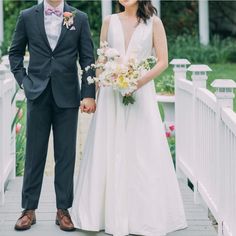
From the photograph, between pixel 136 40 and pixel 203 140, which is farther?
pixel 203 140

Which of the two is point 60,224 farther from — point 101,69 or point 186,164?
point 186,164

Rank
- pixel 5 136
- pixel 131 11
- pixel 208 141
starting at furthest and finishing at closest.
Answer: pixel 5 136, pixel 208 141, pixel 131 11

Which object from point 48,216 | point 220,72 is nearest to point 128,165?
point 48,216

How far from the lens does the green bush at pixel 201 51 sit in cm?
2169

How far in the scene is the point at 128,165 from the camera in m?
5.40

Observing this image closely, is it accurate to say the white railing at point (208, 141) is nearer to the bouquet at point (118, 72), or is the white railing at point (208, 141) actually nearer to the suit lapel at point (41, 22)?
the bouquet at point (118, 72)

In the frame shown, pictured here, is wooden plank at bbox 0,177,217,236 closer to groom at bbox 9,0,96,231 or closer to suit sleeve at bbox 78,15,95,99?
groom at bbox 9,0,96,231

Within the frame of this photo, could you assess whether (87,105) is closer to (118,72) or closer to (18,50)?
(118,72)

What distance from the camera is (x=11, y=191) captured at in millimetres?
7195

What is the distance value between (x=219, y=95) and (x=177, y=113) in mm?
2757

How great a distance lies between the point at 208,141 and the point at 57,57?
4.61ft

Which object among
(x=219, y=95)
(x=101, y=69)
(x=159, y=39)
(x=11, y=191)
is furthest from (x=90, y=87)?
(x=11, y=191)

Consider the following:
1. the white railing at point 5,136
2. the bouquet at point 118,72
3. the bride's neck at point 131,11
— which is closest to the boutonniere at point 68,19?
the bouquet at point 118,72

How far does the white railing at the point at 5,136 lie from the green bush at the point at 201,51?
14.1m
